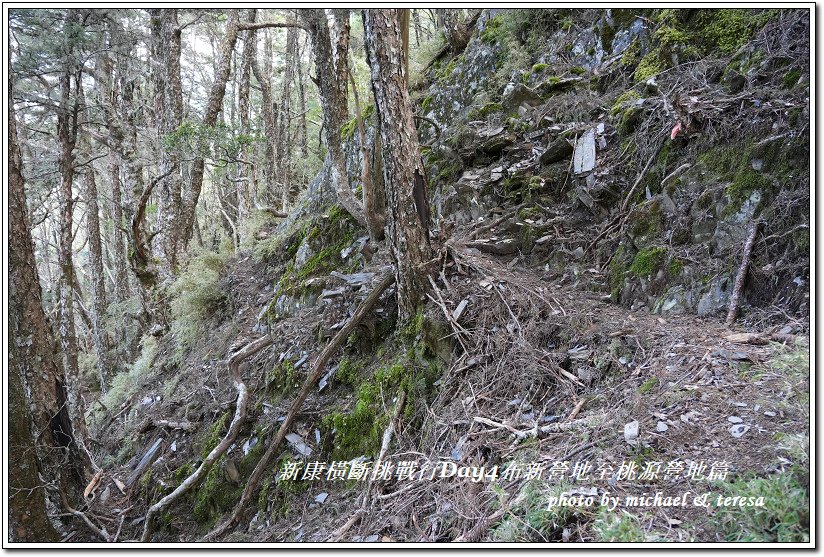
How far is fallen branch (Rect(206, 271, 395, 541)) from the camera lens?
4438mm

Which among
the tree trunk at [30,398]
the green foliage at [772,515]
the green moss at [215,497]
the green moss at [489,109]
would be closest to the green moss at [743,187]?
the green foliage at [772,515]

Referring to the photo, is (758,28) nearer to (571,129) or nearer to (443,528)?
(571,129)

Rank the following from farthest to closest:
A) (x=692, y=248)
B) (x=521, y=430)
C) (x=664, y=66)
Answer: (x=664, y=66) < (x=692, y=248) < (x=521, y=430)

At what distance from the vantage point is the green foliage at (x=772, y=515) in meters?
2.00

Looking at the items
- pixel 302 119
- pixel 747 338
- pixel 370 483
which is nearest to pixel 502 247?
pixel 747 338

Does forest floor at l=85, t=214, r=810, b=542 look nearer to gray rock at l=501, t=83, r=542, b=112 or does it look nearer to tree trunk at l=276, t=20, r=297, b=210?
gray rock at l=501, t=83, r=542, b=112

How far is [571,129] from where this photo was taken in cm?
604

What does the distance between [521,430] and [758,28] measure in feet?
15.2

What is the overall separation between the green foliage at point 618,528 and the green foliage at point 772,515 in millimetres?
343

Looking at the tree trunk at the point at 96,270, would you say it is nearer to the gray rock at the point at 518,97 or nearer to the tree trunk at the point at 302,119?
the tree trunk at the point at 302,119

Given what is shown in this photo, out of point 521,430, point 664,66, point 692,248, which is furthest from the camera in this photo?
point 664,66

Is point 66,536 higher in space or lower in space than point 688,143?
lower

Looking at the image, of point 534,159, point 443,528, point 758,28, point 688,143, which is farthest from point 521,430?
point 758,28

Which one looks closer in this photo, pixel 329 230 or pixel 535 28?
pixel 329 230
